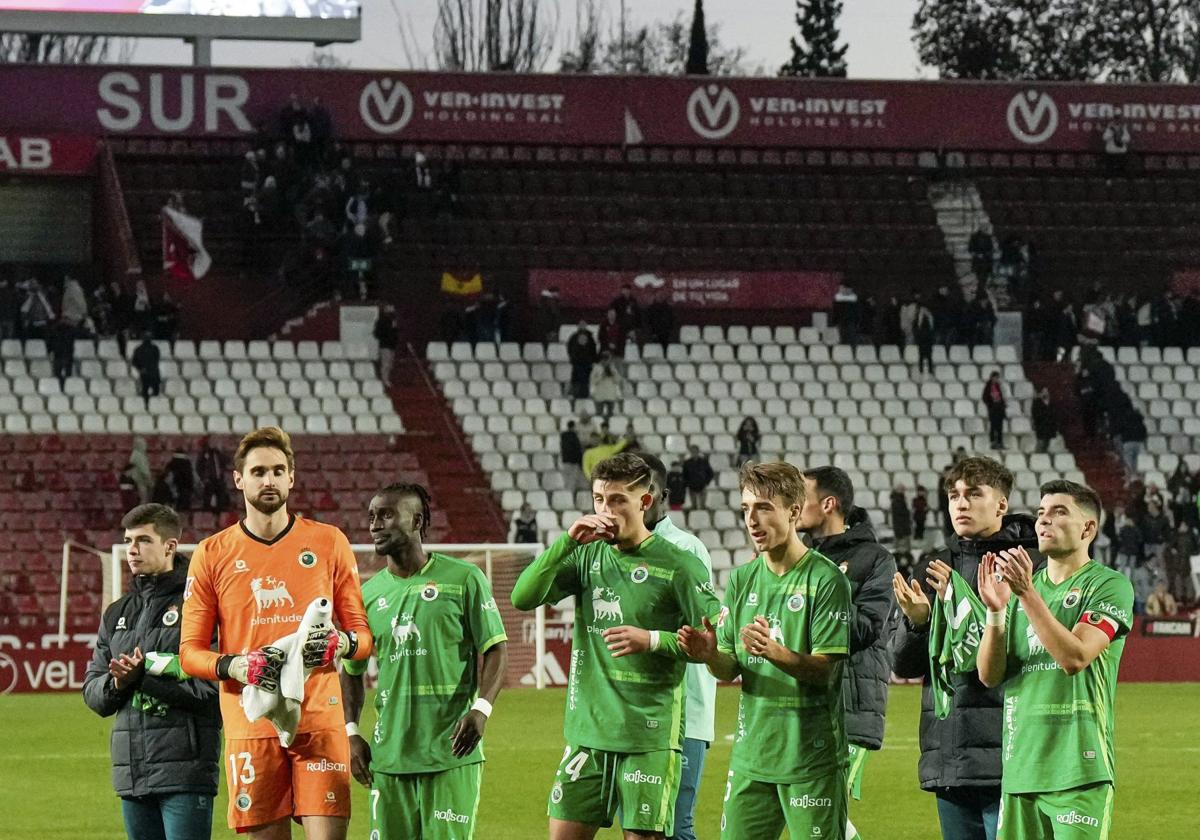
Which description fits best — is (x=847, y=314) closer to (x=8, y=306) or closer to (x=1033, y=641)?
(x=8, y=306)

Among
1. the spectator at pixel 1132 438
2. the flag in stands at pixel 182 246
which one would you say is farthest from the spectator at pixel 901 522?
the flag in stands at pixel 182 246

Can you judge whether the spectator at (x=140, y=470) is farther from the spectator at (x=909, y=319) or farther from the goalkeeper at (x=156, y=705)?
the goalkeeper at (x=156, y=705)

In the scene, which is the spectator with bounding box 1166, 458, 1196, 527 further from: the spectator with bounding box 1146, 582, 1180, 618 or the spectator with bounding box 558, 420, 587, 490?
the spectator with bounding box 558, 420, 587, 490

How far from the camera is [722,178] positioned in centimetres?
3800

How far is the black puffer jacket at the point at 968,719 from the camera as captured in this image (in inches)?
299

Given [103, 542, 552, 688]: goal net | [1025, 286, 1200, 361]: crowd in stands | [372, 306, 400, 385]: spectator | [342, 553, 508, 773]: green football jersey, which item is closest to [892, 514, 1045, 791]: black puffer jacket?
[342, 553, 508, 773]: green football jersey

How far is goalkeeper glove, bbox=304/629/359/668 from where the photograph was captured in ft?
23.2

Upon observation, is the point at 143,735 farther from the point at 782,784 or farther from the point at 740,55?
the point at 740,55

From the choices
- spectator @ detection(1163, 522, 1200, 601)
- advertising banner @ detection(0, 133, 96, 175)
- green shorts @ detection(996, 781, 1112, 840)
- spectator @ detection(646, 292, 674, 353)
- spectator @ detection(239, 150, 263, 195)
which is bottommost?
green shorts @ detection(996, 781, 1112, 840)

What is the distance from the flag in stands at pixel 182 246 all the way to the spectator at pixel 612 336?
6869 mm

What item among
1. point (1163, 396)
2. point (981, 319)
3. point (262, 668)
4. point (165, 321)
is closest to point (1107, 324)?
point (1163, 396)

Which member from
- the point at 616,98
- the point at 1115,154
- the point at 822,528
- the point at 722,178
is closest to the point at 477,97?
the point at 616,98

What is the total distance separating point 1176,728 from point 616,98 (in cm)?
2018

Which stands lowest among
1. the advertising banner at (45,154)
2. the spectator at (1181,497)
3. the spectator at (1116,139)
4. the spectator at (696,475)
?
the spectator at (1181,497)
